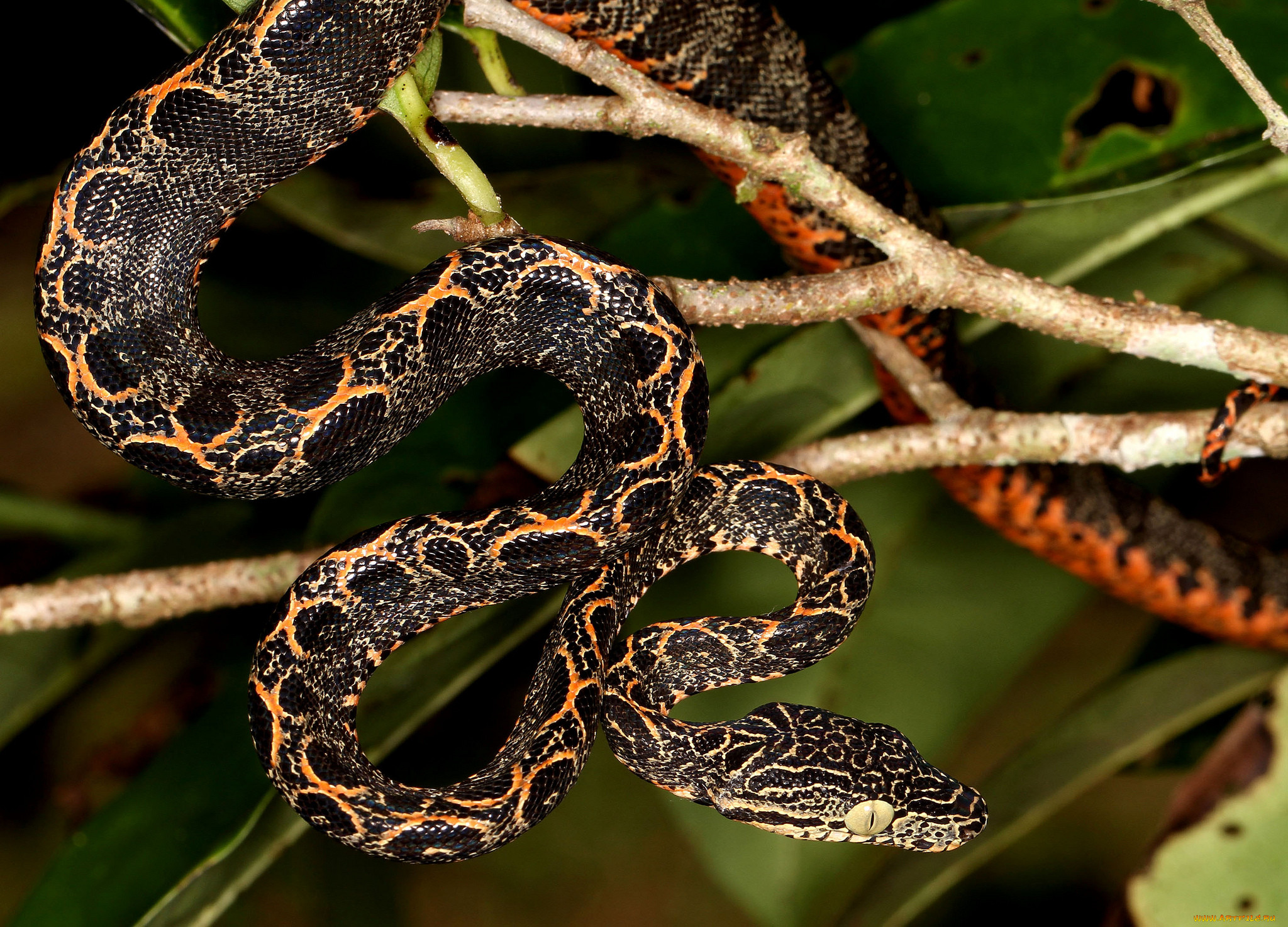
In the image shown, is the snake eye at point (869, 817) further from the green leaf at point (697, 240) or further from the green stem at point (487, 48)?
the green stem at point (487, 48)

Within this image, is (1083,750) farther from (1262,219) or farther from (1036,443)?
(1262,219)

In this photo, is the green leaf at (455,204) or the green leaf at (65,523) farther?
the green leaf at (65,523)

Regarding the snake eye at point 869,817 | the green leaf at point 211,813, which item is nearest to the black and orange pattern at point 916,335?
the snake eye at point 869,817

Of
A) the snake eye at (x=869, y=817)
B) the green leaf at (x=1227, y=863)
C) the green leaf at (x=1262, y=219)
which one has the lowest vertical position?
the green leaf at (x=1227, y=863)

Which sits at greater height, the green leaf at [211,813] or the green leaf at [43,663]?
the green leaf at [43,663]

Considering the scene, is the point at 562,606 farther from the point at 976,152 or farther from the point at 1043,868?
the point at 1043,868

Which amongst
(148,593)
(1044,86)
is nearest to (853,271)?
(1044,86)
